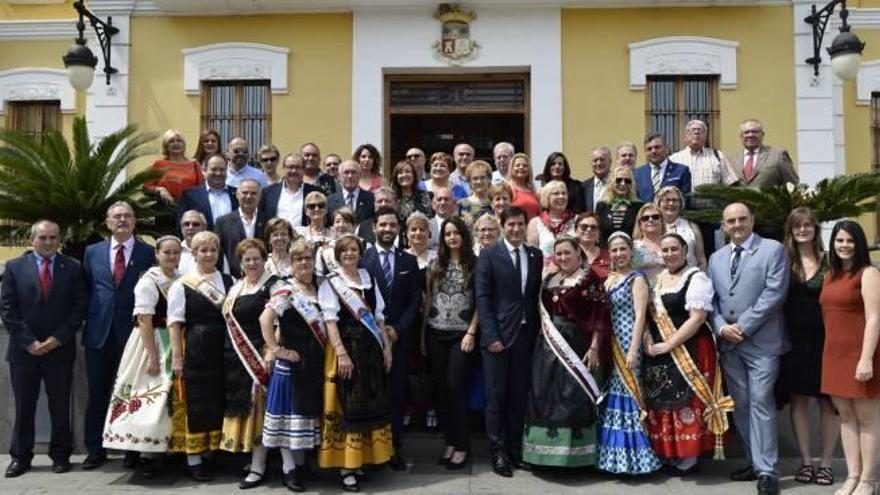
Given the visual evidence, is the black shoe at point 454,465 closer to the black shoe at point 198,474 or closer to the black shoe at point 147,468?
the black shoe at point 198,474

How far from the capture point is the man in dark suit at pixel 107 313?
6.30m

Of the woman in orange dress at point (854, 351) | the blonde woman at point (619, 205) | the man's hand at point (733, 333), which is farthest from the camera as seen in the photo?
the blonde woman at point (619, 205)

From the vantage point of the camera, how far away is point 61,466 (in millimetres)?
6297

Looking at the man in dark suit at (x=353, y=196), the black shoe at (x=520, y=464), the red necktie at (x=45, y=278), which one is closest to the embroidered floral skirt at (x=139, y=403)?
the red necktie at (x=45, y=278)

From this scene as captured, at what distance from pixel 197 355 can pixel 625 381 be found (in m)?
3.03

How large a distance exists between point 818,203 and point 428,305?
10.2 feet

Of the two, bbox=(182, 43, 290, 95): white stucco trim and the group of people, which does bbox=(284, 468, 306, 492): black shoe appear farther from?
bbox=(182, 43, 290, 95): white stucco trim

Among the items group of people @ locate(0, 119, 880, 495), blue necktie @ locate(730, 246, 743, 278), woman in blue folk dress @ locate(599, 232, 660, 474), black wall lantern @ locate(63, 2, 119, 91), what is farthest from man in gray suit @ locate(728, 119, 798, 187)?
black wall lantern @ locate(63, 2, 119, 91)

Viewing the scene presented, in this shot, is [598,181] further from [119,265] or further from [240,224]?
[119,265]

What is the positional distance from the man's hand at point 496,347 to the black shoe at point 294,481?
159cm

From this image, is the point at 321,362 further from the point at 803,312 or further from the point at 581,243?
the point at 803,312

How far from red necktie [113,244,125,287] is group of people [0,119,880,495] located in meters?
0.02

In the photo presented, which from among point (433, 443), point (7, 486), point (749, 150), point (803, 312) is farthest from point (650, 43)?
point (7, 486)

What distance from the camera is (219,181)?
23.7 feet
